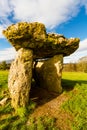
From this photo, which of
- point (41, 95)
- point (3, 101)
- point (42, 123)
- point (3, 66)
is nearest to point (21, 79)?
point (3, 101)

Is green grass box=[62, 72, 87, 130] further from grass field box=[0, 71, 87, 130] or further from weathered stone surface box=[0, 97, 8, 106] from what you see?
A: weathered stone surface box=[0, 97, 8, 106]

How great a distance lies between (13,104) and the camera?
18.6 metres

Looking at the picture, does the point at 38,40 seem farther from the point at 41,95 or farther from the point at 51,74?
the point at 41,95

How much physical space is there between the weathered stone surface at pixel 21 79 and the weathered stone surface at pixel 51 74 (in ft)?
9.77

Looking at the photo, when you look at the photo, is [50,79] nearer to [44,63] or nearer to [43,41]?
[44,63]

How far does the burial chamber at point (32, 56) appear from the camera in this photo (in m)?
18.6

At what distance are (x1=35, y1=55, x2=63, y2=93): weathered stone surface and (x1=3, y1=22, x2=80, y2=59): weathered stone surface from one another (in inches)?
37.1

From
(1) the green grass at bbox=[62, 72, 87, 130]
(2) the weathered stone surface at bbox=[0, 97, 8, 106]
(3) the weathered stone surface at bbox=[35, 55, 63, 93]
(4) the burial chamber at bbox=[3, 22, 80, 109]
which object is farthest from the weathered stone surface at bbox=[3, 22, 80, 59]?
(2) the weathered stone surface at bbox=[0, 97, 8, 106]

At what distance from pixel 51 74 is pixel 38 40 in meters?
3.89

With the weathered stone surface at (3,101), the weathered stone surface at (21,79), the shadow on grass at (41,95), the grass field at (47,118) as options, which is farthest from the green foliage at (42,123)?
the weathered stone surface at (3,101)

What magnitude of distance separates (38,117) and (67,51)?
8105 mm

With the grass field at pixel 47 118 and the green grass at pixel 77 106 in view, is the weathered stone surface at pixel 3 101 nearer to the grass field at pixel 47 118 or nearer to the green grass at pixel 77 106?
the grass field at pixel 47 118

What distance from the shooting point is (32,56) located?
19.8 meters

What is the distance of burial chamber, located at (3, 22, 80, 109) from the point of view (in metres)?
18.6
